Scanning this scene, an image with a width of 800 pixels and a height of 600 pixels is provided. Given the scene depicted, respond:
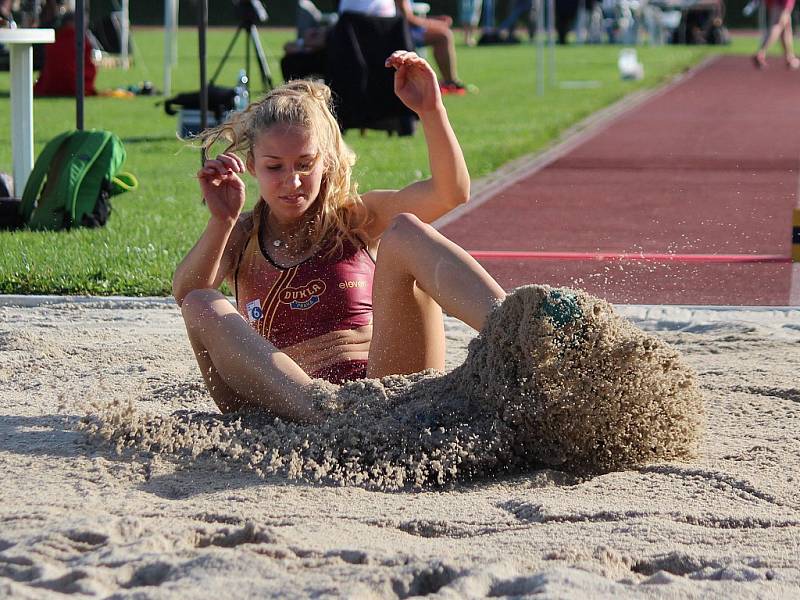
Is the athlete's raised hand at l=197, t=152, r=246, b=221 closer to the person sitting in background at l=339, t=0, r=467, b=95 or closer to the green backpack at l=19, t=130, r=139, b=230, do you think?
the green backpack at l=19, t=130, r=139, b=230

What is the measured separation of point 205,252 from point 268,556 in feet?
3.81

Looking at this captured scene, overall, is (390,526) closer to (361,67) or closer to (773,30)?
(361,67)

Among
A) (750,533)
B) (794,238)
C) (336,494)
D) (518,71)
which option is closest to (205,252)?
(336,494)

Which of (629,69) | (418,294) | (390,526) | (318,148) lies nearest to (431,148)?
(318,148)

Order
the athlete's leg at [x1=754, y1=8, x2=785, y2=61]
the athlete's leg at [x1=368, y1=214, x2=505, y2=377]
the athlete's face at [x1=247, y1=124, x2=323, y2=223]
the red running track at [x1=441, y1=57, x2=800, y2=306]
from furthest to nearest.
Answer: the athlete's leg at [x1=754, y1=8, x2=785, y2=61] → the red running track at [x1=441, y1=57, x2=800, y2=306] → the athlete's face at [x1=247, y1=124, x2=323, y2=223] → the athlete's leg at [x1=368, y1=214, x2=505, y2=377]

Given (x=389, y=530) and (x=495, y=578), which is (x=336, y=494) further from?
(x=495, y=578)

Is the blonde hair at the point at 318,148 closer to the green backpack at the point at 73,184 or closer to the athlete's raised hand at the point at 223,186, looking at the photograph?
the athlete's raised hand at the point at 223,186

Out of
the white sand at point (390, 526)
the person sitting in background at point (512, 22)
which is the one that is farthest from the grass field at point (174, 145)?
the person sitting in background at point (512, 22)

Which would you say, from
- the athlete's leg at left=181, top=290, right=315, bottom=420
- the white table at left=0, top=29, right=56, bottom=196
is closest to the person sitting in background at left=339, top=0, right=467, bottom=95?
the white table at left=0, top=29, right=56, bottom=196

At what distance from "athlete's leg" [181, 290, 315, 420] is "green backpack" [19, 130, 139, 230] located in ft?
11.3

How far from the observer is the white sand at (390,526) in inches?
93.4

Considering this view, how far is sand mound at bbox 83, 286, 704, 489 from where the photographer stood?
9.86 ft

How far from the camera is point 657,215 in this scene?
7465 millimetres

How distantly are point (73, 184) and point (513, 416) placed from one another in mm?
4147
